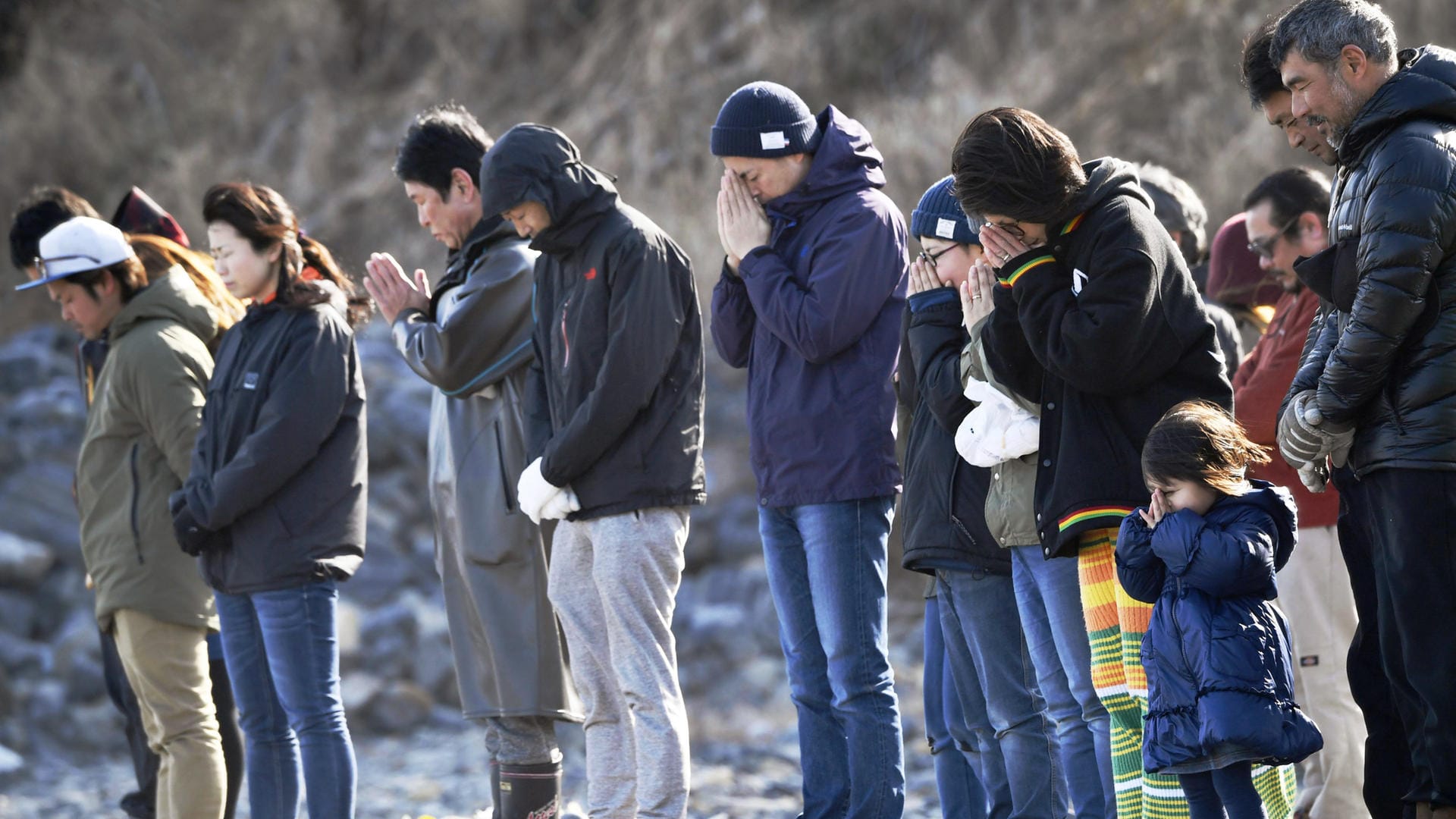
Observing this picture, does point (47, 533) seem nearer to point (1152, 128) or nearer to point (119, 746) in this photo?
point (119, 746)

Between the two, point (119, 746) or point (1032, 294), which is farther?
point (119, 746)

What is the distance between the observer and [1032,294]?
13.3 feet

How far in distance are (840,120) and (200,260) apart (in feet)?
9.52

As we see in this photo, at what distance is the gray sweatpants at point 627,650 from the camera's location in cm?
490

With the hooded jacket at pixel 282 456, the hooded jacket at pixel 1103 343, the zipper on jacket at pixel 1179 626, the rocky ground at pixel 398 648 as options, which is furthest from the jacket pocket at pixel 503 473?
the rocky ground at pixel 398 648

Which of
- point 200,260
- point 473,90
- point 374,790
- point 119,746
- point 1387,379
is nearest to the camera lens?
point 1387,379

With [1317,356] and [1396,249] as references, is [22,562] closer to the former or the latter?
[1317,356]

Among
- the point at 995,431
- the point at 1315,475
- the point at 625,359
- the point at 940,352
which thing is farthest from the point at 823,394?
the point at 1315,475

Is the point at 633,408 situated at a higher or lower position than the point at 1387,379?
higher

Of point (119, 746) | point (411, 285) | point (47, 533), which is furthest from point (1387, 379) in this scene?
point (47, 533)

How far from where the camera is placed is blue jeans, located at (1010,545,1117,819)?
4164 millimetres

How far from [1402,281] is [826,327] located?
163 centimetres

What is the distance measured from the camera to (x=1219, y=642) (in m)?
3.74

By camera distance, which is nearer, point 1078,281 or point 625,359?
point 1078,281
